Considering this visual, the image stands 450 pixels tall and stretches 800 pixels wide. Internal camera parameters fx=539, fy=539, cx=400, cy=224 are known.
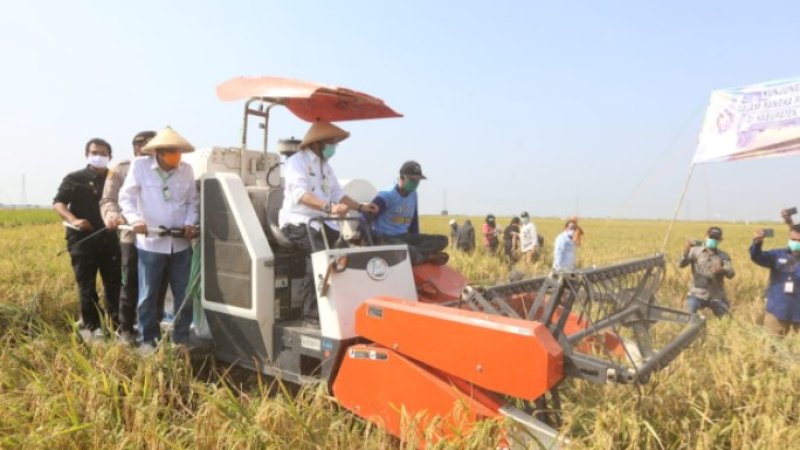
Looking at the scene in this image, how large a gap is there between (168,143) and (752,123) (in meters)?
7.16

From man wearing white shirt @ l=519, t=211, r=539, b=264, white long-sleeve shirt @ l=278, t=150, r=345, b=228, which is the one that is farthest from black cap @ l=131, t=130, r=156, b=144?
man wearing white shirt @ l=519, t=211, r=539, b=264

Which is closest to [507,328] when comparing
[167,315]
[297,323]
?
[297,323]

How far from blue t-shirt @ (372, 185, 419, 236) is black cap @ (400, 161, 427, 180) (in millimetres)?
207

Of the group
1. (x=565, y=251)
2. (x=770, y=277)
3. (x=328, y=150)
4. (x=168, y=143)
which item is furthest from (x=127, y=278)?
(x=565, y=251)

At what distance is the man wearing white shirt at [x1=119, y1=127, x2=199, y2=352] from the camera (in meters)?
4.20

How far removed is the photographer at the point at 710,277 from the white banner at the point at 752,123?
127 cm

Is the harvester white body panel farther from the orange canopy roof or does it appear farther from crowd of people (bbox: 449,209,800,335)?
crowd of people (bbox: 449,209,800,335)

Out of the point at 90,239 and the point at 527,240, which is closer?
the point at 90,239

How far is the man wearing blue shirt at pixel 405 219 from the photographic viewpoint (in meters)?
4.80

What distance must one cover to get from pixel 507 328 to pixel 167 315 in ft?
11.9

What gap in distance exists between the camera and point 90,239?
5.07 meters

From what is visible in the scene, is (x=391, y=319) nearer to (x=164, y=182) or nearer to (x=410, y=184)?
(x=410, y=184)

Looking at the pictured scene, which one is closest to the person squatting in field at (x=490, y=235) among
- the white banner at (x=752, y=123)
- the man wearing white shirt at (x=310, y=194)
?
the white banner at (x=752, y=123)

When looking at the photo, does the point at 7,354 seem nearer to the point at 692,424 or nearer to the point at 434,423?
the point at 434,423
